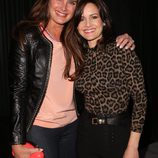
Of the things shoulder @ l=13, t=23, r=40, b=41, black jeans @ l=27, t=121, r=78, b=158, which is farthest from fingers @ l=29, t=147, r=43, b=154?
shoulder @ l=13, t=23, r=40, b=41

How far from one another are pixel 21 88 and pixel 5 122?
3706 millimetres

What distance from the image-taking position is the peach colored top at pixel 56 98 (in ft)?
7.16

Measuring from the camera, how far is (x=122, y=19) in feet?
17.1

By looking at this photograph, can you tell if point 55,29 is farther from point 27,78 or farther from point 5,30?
point 5,30

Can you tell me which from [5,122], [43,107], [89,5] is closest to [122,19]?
[5,122]

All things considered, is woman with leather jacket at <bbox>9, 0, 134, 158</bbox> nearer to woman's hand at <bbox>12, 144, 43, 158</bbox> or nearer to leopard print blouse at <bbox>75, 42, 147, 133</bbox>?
woman's hand at <bbox>12, 144, 43, 158</bbox>

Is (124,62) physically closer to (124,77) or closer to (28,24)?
(124,77)

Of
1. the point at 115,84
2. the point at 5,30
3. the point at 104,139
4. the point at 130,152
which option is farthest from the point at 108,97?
the point at 5,30

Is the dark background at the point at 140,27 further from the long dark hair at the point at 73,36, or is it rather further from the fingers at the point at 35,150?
the fingers at the point at 35,150

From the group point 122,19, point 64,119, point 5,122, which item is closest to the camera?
point 64,119

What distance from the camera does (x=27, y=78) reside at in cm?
213

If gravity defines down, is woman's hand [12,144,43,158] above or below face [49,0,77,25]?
below

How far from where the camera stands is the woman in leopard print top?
211 cm

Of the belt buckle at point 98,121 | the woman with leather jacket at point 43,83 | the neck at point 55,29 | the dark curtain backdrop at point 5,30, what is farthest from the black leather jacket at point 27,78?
the dark curtain backdrop at point 5,30
